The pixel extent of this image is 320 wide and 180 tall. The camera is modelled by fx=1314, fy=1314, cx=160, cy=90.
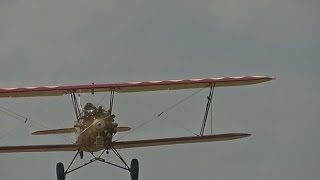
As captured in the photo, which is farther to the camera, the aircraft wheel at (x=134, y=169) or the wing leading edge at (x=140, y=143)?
the wing leading edge at (x=140, y=143)

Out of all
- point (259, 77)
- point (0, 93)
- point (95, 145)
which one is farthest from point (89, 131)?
point (259, 77)

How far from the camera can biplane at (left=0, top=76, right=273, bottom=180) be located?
133 ft

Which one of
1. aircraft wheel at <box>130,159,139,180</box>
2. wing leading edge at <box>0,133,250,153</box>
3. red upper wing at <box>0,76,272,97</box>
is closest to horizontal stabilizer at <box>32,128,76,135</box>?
wing leading edge at <box>0,133,250,153</box>

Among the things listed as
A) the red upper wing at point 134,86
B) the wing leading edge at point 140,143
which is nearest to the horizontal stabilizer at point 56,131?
the wing leading edge at point 140,143

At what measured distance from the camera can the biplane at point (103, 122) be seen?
40688 mm

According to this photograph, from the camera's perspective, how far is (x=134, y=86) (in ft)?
135

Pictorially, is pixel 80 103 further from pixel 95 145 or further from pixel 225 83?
pixel 225 83

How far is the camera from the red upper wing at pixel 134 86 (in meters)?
41.0

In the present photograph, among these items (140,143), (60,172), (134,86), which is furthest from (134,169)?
(134,86)

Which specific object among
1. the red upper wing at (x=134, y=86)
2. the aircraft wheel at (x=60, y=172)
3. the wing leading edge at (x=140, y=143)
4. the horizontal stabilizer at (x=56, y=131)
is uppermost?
the red upper wing at (x=134, y=86)

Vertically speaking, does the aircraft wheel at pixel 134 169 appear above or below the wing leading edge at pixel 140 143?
below

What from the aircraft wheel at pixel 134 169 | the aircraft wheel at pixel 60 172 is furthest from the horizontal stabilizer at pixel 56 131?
the aircraft wheel at pixel 134 169

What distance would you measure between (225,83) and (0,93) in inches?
282

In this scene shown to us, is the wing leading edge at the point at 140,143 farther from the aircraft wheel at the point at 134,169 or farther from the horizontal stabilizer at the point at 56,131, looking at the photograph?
the horizontal stabilizer at the point at 56,131
